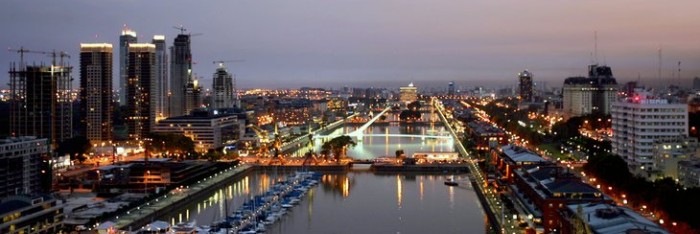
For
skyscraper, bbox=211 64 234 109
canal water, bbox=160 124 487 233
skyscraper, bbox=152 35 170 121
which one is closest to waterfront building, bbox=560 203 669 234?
canal water, bbox=160 124 487 233

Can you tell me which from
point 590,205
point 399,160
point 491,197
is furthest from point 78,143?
point 590,205

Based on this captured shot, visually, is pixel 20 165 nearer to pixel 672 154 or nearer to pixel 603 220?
pixel 603 220

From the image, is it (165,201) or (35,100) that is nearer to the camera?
(165,201)

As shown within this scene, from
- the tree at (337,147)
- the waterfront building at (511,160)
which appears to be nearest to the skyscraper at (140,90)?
the tree at (337,147)

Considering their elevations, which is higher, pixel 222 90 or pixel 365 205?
pixel 222 90

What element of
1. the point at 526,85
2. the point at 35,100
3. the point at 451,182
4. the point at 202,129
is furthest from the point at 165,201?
the point at 526,85

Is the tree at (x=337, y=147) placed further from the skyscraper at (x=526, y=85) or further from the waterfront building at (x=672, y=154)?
the skyscraper at (x=526, y=85)
